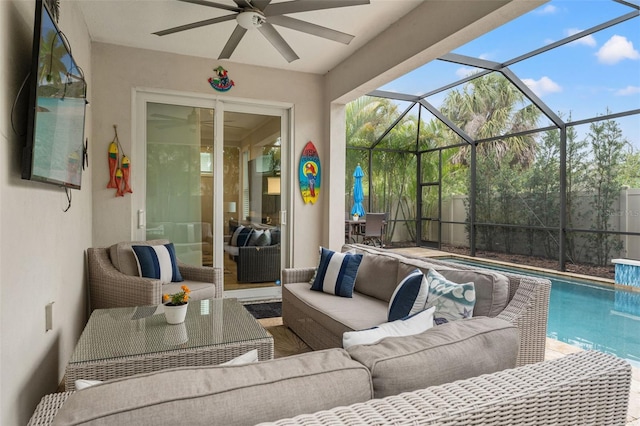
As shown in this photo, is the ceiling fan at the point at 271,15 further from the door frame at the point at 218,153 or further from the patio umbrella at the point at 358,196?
the patio umbrella at the point at 358,196

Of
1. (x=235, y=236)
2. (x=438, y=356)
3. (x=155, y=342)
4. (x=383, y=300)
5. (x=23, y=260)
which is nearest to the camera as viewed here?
(x=438, y=356)

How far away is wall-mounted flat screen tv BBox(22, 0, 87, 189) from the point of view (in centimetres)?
167

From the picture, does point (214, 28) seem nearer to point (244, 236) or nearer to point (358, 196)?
point (244, 236)

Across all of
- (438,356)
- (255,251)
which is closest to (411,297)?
(438,356)

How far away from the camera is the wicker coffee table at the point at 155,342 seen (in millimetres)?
1903

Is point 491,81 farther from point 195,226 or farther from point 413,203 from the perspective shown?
point 195,226

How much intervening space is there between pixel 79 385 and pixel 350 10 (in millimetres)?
3446

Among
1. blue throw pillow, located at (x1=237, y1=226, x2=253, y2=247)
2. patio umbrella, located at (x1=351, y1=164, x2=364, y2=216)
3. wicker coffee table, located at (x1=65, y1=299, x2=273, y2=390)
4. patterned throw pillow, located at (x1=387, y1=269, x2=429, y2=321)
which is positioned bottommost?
wicker coffee table, located at (x1=65, y1=299, x2=273, y2=390)

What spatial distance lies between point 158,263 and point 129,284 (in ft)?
1.43

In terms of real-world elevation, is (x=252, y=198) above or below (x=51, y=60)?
below

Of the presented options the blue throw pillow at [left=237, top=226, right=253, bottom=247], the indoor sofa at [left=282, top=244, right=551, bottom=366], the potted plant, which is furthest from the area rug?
the potted plant

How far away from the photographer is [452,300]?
2152 millimetres

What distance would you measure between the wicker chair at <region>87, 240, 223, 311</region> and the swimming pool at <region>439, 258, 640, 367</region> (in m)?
3.28

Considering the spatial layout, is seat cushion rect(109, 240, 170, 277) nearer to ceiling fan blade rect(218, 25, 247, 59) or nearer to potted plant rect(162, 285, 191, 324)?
potted plant rect(162, 285, 191, 324)
